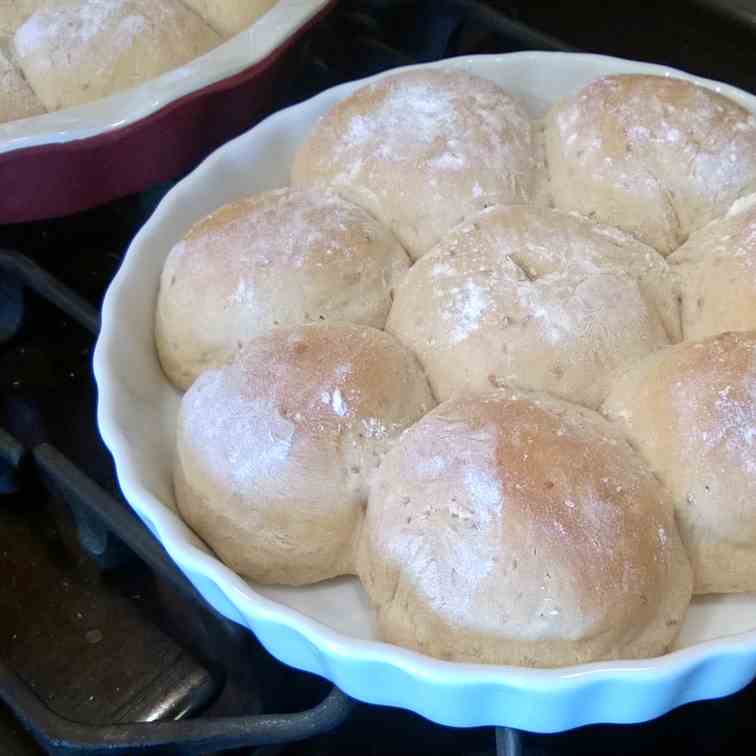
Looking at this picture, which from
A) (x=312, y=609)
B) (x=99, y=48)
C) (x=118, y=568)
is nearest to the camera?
(x=312, y=609)

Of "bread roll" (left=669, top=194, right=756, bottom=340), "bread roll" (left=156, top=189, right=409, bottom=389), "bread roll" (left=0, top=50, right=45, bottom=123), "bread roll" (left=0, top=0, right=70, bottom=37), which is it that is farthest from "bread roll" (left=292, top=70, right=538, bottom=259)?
"bread roll" (left=0, top=0, right=70, bottom=37)

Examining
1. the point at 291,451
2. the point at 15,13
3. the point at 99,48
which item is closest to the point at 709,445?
the point at 291,451

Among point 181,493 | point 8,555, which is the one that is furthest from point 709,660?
point 8,555

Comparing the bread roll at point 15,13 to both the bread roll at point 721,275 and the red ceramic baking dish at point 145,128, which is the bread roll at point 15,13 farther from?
the bread roll at point 721,275

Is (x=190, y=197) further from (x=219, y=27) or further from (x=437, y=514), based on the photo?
(x=437, y=514)

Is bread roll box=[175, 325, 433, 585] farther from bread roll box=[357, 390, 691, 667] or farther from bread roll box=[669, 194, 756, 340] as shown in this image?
bread roll box=[669, 194, 756, 340]

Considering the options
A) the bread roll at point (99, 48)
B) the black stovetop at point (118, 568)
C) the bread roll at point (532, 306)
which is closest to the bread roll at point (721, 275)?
the bread roll at point (532, 306)

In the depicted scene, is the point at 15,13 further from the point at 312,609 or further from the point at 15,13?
the point at 312,609
